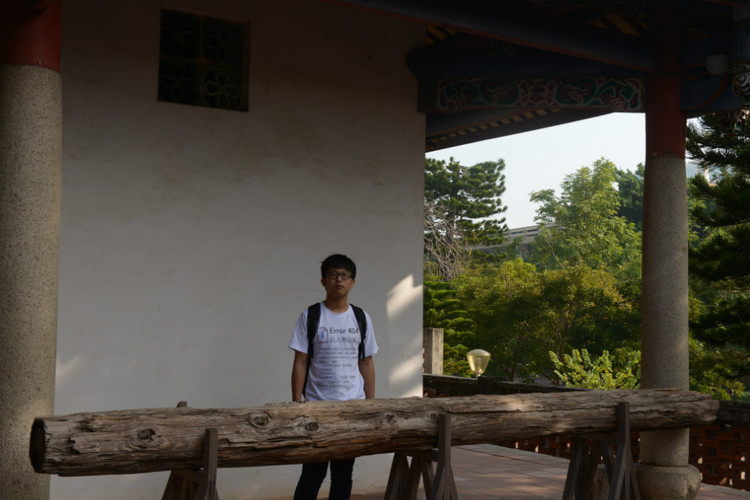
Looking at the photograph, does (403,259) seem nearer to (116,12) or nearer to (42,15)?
(116,12)

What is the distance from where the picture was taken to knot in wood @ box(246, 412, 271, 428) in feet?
13.9

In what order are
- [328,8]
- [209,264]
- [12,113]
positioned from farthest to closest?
[328,8] → [209,264] → [12,113]

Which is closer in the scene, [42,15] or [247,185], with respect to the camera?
[42,15]

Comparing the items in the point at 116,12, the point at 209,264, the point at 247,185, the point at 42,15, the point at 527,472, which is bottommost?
the point at 527,472

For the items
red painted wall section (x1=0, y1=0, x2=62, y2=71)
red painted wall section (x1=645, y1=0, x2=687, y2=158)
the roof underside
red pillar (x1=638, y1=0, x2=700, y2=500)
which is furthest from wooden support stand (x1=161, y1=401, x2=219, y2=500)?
red painted wall section (x1=645, y1=0, x2=687, y2=158)

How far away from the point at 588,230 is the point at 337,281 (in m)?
41.5

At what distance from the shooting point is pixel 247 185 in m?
6.26

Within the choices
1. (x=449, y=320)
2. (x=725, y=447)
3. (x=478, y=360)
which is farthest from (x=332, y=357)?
(x=449, y=320)

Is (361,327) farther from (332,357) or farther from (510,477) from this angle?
(510,477)

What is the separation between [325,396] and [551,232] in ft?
137

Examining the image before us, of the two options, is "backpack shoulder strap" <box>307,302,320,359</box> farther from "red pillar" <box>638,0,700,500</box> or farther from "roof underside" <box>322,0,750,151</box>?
"red pillar" <box>638,0,700,500</box>

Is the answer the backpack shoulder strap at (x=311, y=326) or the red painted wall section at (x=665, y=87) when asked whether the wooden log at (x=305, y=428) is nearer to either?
the backpack shoulder strap at (x=311, y=326)

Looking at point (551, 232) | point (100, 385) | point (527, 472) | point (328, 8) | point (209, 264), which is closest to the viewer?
point (100, 385)

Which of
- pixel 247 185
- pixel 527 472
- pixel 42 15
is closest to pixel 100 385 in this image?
pixel 247 185
